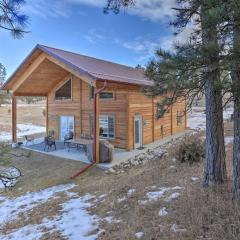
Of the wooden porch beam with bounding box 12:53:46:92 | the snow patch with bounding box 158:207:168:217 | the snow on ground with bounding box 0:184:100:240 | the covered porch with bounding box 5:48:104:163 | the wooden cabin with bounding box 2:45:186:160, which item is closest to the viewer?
the snow patch with bounding box 158:207:168:217

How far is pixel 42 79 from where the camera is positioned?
16.2 m

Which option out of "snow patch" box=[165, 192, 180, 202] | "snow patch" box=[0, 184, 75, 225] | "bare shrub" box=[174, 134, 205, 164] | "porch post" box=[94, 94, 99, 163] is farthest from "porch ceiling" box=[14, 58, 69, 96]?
"snow patch" box=[165, 192, 180, 202]

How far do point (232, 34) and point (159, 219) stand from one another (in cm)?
296

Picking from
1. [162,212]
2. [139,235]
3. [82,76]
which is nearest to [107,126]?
[82,76]

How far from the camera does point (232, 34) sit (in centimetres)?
290

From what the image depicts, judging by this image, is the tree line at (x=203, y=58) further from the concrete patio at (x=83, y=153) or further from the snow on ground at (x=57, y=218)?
the concrete patio at (x=83, y=153)

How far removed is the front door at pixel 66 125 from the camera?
55.0 ft

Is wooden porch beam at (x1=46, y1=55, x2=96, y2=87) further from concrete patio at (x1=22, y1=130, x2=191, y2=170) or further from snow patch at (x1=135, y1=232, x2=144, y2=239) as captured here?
snow patch at (x1=135, y1=232, x2=144, y2=239)

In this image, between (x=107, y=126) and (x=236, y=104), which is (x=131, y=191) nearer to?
(x=236, y=104)

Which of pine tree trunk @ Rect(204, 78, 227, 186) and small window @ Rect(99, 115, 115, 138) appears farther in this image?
small window @ Rect(99, 115, 115, 138)

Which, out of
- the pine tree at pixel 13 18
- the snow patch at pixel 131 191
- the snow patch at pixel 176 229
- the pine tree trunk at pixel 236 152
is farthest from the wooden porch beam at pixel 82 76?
the snow patch at pixel 176 229

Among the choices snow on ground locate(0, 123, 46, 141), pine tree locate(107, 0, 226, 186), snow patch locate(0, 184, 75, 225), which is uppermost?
pine tree locate(107, 0, 226, 186)

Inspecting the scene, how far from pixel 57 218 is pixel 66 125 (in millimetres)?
11582

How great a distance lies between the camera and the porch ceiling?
14789 millimetres
